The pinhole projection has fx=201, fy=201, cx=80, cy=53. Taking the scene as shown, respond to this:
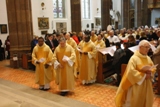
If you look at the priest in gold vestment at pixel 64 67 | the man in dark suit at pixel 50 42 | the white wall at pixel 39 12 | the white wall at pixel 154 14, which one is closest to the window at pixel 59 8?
the white wall at pixel 39 12

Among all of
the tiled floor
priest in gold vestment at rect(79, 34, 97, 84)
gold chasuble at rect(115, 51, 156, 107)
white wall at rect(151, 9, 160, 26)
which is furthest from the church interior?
white wall at rect(151, 9, 160, 26)

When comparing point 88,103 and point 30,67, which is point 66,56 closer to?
point 88,103

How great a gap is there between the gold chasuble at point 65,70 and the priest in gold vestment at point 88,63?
110cm

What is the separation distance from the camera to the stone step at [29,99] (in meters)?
3.66

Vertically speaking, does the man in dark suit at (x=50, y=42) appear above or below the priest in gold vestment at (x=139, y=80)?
above

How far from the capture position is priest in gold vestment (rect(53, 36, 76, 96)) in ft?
20.4

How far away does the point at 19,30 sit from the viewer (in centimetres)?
1039

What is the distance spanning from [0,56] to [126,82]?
36.6ft

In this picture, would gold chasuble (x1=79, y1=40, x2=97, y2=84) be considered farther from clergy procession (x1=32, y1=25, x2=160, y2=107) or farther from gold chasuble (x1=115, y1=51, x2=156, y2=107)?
gold chasuble (x1=115, y1=51, x2=156, y2=107)

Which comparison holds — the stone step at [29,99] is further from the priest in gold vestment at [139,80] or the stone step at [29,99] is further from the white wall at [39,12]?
the white wall at [39,12]

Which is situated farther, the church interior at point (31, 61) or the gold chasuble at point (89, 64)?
the gold chasuble at point (89, 64)

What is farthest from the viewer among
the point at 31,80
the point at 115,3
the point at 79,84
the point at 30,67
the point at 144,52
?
the point at 115,3

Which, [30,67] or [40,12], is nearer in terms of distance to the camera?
[30,67]

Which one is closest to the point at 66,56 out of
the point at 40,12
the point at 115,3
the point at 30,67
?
the point at 30,67
